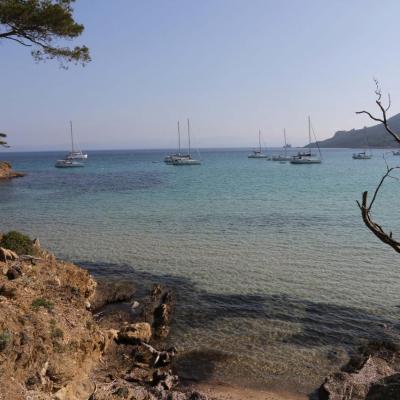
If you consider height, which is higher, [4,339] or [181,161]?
[181,161]

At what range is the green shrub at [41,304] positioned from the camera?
10461mm

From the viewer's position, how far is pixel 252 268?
20234 millimetres

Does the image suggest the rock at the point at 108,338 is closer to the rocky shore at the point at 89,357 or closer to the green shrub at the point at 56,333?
the rocky shore at the point at 89,357

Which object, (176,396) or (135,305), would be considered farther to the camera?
(135,305)

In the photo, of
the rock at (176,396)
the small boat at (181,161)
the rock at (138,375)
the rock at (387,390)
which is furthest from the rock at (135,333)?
the small boat at (181,161)

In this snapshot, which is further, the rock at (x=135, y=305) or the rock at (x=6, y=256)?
the rock at (x=135, y=305)

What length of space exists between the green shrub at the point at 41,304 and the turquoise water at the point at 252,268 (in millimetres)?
3992

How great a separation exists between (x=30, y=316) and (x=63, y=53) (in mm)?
12584

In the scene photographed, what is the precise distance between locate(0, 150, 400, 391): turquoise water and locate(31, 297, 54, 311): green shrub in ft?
13.1

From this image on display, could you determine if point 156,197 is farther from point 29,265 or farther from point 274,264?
point 29,265

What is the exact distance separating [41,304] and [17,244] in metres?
6.29

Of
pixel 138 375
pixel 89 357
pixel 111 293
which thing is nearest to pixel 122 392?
pixel 138 375

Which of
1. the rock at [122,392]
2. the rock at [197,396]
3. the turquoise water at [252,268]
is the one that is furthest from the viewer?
the turquoise water at [252,268]

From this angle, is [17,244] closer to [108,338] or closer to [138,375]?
[108,338]
